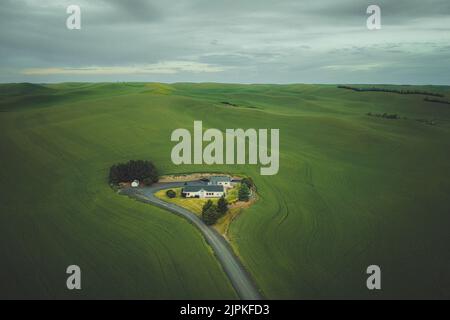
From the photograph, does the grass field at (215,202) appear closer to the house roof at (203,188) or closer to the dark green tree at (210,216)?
the dark green tree at (210,216)

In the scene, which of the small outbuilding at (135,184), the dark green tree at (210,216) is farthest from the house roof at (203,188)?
the small outbuilding at (135,184)

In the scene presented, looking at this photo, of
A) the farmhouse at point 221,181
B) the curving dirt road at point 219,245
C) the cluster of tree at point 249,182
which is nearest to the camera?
the curving dirt road at point 219,245

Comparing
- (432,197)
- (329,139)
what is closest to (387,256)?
(432,197)

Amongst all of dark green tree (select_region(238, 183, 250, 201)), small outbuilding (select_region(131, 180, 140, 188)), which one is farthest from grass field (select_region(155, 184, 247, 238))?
small outbuilding (select_region(131, 180, 140, 188))

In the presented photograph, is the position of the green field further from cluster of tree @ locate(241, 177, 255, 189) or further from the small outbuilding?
the small outbuilding

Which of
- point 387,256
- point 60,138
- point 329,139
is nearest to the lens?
point 387,256
